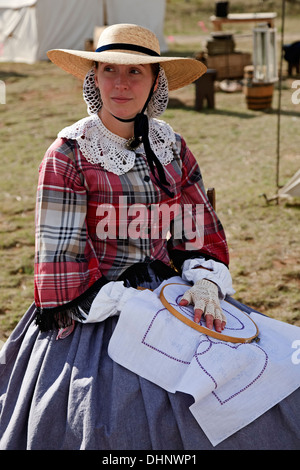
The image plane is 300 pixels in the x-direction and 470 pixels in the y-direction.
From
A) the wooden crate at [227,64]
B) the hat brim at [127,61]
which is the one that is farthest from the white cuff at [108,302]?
the wooden crate at [227,64]

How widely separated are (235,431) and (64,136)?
116 centimetres

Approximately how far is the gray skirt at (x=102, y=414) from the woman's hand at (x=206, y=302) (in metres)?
0.28

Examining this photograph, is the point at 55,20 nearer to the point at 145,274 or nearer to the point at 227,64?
the point at 227,64

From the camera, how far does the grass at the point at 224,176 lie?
3.85 meters

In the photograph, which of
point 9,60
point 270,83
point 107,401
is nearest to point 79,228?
point 107,401

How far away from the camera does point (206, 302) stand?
1971 mm

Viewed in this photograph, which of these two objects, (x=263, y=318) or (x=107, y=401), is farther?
(x=263, y=318)

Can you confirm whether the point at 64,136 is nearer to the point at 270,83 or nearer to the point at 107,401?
the point at 107,401

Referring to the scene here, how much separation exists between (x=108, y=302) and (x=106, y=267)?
0.62 ft

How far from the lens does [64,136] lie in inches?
79.0

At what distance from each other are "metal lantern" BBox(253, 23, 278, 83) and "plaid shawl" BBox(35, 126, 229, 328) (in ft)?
21.0

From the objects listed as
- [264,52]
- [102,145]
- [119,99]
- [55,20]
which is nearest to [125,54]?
[119,99]

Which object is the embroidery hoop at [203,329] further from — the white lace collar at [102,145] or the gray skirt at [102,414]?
the white lace collar at [102,145]

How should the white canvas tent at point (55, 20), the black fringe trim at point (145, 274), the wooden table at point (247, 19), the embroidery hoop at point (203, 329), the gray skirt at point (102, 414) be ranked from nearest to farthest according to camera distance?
the gray skirt at point (102, 414) → the embroidery hoop at point (203, 329) → the black fringe trim at point (145, 274) → the wooden table at point (247, 19) → the white canvas tent at point (55, 20)
